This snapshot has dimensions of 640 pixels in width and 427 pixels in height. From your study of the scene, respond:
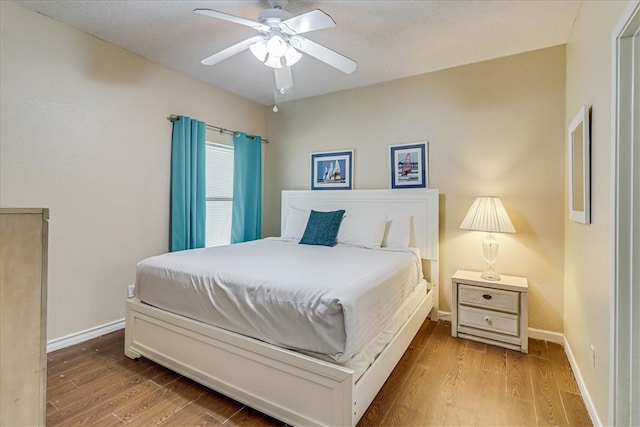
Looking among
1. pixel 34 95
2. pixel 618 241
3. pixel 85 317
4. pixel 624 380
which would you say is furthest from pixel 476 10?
pixel 85 317

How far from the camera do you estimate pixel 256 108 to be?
4.32 metres

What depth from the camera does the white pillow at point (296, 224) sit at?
3470 millimetres

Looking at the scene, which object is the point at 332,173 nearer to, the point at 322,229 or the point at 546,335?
→ the point at 322,229

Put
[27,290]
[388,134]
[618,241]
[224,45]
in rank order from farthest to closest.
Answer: [388,134]
[224,45]
[618,241]
[27,290]

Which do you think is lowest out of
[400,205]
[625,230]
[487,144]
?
[625,230]

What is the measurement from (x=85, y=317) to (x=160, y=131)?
186 cm

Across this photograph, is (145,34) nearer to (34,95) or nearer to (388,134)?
(34,95)

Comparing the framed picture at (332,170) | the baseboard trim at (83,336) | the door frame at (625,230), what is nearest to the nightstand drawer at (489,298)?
the door frame at (625,230)

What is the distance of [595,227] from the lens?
5.54ft

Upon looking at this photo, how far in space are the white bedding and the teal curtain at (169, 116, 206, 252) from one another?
0.85 m

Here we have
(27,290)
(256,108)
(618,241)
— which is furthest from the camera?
(256,108)

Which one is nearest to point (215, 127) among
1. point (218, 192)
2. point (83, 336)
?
point (218, 192)

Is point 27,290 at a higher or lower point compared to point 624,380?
higher

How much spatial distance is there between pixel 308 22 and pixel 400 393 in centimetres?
238
